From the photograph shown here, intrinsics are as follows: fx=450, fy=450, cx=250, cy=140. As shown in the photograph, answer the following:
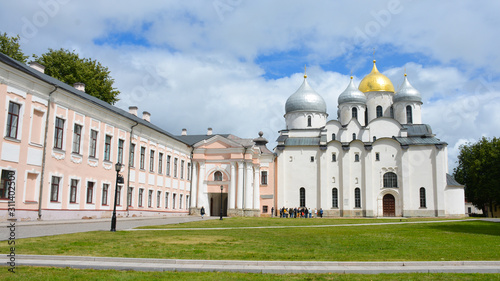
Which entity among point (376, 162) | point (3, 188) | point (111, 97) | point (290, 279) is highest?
point (111, 97)

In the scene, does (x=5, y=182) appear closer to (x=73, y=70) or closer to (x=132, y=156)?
(x=132, y=156)

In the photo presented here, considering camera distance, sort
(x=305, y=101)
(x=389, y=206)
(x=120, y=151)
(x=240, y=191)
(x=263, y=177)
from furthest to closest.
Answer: (x=305, y=101) < (x=263, y=177) < (x=389, y=206) < (x=240, y=191) < (x=120, y=151)

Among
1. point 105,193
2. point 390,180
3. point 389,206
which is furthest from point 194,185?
point 390,180

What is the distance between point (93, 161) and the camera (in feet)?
108

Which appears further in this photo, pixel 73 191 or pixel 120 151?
pixel 120 151

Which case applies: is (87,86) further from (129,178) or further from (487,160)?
(487,160)

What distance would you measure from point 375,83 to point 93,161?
47.4 meters

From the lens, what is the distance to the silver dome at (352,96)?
215ft

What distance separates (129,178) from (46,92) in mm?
11602

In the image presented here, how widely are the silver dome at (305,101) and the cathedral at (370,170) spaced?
137 inches

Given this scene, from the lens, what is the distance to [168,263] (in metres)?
10.8

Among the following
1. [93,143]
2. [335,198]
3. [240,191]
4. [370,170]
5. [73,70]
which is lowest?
[335,198]

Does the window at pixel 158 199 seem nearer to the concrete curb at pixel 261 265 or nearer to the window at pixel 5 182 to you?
the window at pixel 5 182

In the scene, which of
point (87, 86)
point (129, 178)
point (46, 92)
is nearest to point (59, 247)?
point (46, 92)
